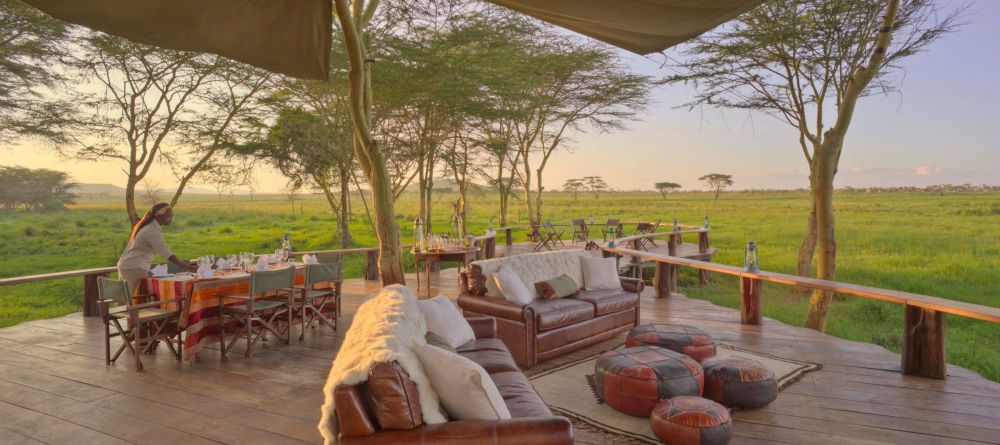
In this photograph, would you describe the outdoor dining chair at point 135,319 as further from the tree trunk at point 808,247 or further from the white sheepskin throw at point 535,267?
the tree trunk at point 808,247

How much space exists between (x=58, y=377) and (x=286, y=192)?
12.4 metres

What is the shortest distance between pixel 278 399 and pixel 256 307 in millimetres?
1463

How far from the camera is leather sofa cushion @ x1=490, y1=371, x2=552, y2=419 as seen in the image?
89.6 inches

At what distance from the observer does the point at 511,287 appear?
445cm

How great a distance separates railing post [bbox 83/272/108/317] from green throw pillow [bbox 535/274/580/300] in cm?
533

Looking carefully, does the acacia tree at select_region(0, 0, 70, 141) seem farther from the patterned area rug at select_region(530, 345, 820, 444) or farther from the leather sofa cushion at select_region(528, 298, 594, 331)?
the patterned area rug at select_region(530, 345, 820, 444)

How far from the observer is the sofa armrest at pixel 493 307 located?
4.21 meters

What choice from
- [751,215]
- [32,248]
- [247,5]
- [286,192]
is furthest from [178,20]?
[751,215]

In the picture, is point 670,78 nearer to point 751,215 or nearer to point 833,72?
point 833,72

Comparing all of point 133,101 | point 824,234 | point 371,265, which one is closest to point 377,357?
point 824,234

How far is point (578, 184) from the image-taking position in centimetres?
4131

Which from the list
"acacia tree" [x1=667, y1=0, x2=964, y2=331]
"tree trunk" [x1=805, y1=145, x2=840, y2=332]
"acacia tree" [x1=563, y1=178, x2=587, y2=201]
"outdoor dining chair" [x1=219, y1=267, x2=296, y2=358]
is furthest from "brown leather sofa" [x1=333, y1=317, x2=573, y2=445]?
"acacia tree" [x1=563, y1=178, x2=587, y2=201]

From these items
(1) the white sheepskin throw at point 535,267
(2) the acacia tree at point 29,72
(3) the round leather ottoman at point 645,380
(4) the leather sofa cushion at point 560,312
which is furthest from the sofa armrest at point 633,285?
(2) the acacia tree at point 29,72

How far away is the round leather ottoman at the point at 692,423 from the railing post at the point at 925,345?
2.15 m
